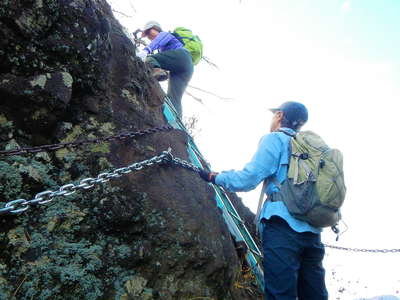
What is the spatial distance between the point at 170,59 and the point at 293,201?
3.57 metres

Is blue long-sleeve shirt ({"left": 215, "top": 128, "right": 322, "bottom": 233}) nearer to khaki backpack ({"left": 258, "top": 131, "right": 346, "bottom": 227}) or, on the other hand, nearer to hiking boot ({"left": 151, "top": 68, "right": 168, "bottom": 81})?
khaki backpack ({"left": 258, "top": 131, "right": 346, "bottom": 227})

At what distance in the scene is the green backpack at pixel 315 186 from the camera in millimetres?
2412

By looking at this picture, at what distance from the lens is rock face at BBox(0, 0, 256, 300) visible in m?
1.89

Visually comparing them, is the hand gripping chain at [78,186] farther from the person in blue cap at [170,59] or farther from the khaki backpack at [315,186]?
the person in blue cap at [170,59]

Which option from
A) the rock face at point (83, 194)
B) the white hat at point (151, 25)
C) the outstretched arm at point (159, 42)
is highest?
the white hat at point (151, 25)

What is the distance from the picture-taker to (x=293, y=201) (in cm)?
247

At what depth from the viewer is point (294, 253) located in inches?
97.7

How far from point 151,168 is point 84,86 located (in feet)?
3.09

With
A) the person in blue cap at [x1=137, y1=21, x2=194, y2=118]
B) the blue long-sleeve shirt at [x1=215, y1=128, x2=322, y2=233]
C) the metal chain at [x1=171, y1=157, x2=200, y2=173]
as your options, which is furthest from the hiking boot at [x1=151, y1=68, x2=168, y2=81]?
the blue long-sleeve shirt at [x1=215, y1=128, x2=322, y2=233]

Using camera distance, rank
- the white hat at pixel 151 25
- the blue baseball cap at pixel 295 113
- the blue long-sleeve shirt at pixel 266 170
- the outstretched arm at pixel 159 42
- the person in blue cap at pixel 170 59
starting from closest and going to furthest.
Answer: the blue long-sleeve shirt at pixel 266 170, the blue baseball cap at pixel 295 113, the person in blue cap at pixel 170 59, the outstretched arm at pixel 159 42, the white hat at pixel 151 25

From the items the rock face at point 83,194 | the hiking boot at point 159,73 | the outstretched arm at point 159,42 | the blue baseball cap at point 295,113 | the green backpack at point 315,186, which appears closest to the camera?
the rock face at point 83,194

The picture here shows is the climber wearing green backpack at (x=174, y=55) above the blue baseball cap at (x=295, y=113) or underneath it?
underneath

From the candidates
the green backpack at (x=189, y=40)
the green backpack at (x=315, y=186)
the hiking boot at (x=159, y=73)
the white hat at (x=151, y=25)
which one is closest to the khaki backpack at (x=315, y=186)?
the green backpack at (x=315, y=186)

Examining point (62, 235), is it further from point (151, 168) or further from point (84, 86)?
point (84, 86)
